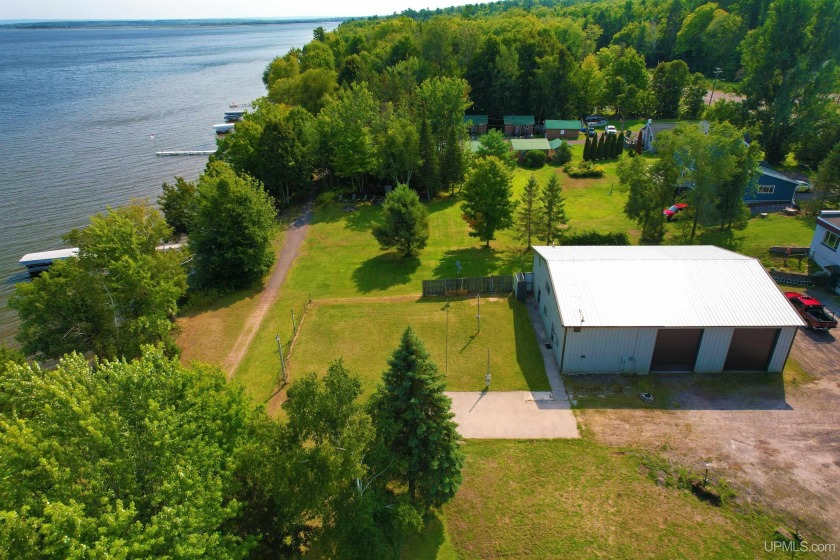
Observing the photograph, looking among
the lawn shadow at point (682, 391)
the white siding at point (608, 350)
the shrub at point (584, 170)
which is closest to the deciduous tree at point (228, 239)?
the white siding at point (608, 350)

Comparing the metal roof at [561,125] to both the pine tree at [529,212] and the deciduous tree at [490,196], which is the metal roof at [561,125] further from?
the pine tree at [529,212]

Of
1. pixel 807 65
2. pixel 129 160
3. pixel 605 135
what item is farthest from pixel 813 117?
pixel 129 160

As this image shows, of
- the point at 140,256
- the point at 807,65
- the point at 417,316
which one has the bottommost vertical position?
the point at 417,316

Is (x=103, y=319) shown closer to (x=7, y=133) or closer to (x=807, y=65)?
(x=807, y=65)

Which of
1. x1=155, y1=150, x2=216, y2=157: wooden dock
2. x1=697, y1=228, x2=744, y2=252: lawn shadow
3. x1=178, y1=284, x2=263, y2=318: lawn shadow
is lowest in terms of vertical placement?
x1=178, y1=284, x2=263, y2=318: lawn shadow

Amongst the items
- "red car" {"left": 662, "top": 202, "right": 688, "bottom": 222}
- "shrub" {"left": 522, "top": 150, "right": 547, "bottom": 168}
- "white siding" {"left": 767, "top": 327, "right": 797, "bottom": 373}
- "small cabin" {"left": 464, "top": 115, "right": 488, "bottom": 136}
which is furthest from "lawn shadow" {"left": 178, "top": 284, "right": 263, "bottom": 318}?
"small cabin" {"left": 464, "top": 115, "right": 488, "bottom": 136}

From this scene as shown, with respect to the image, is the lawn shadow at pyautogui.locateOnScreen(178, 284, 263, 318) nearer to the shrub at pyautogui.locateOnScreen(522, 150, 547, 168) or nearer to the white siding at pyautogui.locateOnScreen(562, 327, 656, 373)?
the white siding at pyautogui.locateOnScreen(562, 327, 656, 373)
